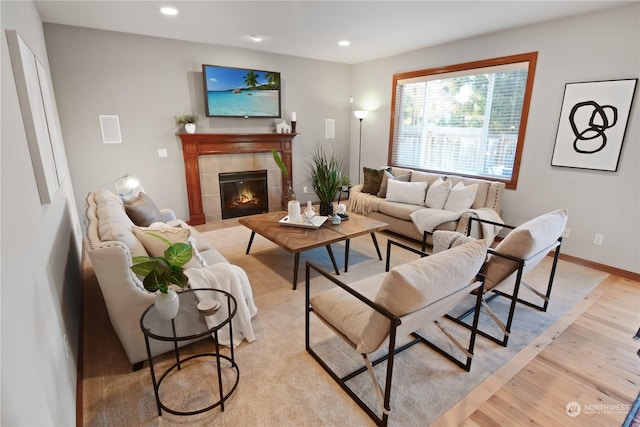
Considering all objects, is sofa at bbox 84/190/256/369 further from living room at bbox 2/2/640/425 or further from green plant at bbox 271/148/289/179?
green plant at bbox 271/148/289/179

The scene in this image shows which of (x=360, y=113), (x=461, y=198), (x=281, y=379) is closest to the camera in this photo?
(x=281, y=379)

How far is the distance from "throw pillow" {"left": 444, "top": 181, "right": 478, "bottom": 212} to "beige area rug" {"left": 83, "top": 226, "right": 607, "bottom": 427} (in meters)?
1.43

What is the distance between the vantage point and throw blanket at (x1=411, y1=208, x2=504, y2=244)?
358cm

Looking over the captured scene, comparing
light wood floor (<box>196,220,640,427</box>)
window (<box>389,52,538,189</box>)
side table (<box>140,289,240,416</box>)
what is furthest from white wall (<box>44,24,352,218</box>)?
light wood floor (<box>196,220,640,427</box>)

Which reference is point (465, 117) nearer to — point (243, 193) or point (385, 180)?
point (385, 180)

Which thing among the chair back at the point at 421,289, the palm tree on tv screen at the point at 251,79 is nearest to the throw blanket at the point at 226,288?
the chair back at the point at 421,289

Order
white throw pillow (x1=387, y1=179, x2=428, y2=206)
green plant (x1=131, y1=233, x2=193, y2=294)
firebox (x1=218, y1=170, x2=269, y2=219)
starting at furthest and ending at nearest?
1. firebox (x1=218, y1=170, x2=269, y2=219)
2. white throw pillow (x1=387, y1=179, x2=428, y2=206)
3. green plant (x1=131, y1=233, x2=193, y2=294)

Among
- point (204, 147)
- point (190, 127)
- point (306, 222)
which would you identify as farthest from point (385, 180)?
point (190, 127)

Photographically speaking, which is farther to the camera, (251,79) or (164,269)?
(251,79)

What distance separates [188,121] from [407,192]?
10.5 ft

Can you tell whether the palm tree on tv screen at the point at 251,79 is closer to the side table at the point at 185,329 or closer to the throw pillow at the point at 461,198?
the throw pillow at the point at 461,198

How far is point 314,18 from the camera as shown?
3471 millimetres

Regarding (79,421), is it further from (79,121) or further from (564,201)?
(564,201)

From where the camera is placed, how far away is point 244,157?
507 centimetres
